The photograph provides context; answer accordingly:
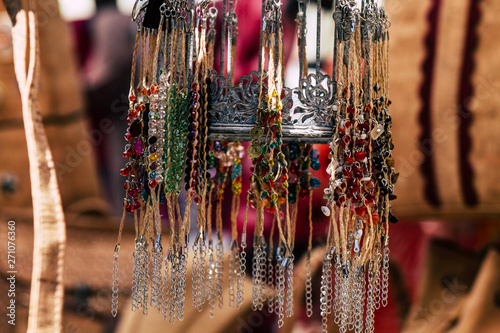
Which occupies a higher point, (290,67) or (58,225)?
(290,67)

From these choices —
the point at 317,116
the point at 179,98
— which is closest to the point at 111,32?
the point at 179,98

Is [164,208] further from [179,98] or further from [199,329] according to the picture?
[179,98]

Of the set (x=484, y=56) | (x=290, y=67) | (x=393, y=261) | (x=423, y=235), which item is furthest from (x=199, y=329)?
(x=484, y=56)

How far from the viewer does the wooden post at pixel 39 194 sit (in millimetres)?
1538

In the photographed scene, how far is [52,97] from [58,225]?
0.41 metres

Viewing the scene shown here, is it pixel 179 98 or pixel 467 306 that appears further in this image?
pixel 467 306

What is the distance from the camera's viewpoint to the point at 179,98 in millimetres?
1010

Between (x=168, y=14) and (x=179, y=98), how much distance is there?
0.17 metres

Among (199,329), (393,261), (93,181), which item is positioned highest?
(93,181)

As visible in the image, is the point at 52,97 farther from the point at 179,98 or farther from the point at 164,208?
the point at 179,98

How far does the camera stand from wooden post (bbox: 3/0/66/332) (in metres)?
1.54

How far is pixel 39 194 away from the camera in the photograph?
1556mm

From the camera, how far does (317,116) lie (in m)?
0.99

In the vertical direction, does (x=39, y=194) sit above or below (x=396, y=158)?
below
